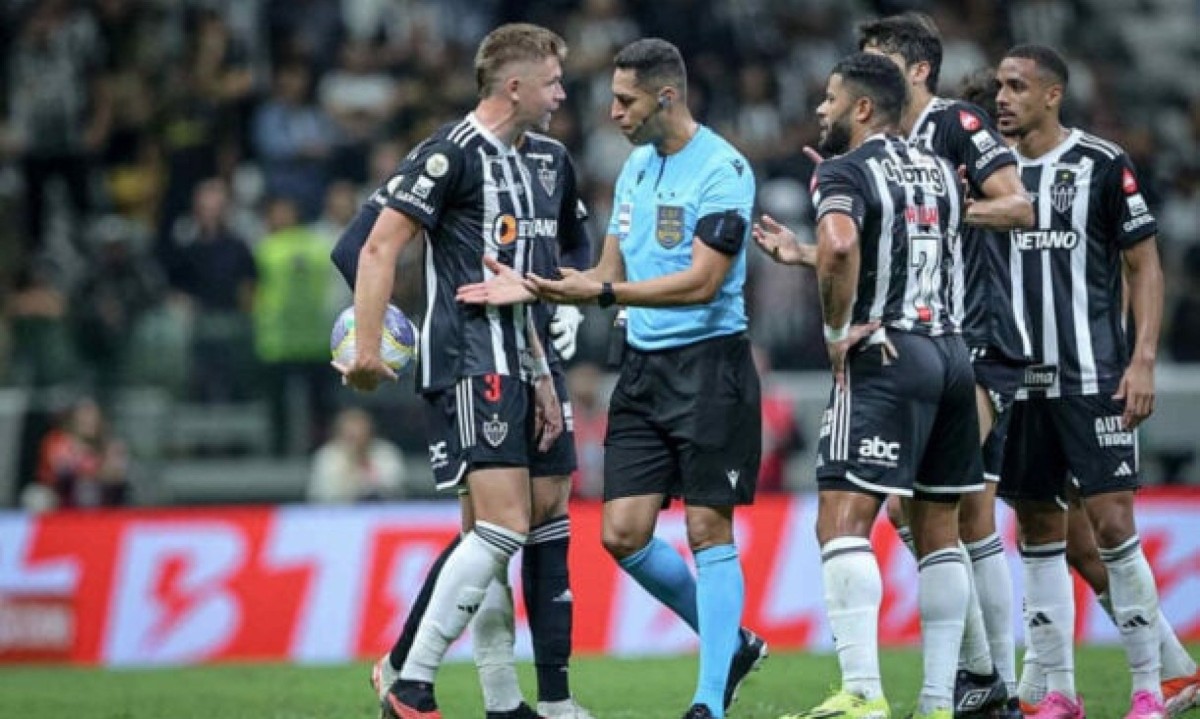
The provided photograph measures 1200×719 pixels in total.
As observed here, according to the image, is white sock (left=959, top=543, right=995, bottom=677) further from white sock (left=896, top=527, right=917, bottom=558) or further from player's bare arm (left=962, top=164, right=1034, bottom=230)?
player's bare arm (left=962, top=164, right=1034, bottom=230)

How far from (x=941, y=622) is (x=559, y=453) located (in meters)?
1.75

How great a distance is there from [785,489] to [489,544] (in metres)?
7.80

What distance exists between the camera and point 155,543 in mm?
14000

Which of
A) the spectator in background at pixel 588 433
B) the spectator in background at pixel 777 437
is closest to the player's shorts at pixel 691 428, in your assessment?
the spectator in background at pixel 588 433

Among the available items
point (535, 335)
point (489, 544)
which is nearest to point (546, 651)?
point (489, 544)

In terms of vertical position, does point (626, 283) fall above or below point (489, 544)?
above

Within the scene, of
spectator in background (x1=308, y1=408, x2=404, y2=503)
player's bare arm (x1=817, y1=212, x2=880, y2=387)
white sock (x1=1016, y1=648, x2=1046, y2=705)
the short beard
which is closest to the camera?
player's bare arm (x1=817, y1=212, x2=880, y2=387)

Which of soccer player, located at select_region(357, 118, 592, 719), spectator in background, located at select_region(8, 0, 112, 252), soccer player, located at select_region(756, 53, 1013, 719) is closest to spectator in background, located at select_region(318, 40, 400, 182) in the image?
spectator in background, located at select_region(8, 0, 112, 252)

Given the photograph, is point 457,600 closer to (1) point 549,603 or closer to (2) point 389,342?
(1) point 549,603

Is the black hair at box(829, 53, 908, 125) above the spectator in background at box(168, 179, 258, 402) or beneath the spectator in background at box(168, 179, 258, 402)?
above

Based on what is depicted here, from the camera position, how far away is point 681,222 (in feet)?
28.0

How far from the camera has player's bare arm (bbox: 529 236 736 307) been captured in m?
8.16

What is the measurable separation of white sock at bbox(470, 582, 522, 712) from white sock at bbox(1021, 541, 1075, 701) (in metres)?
2.27

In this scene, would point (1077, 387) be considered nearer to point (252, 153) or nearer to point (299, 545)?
point (299, 545)
